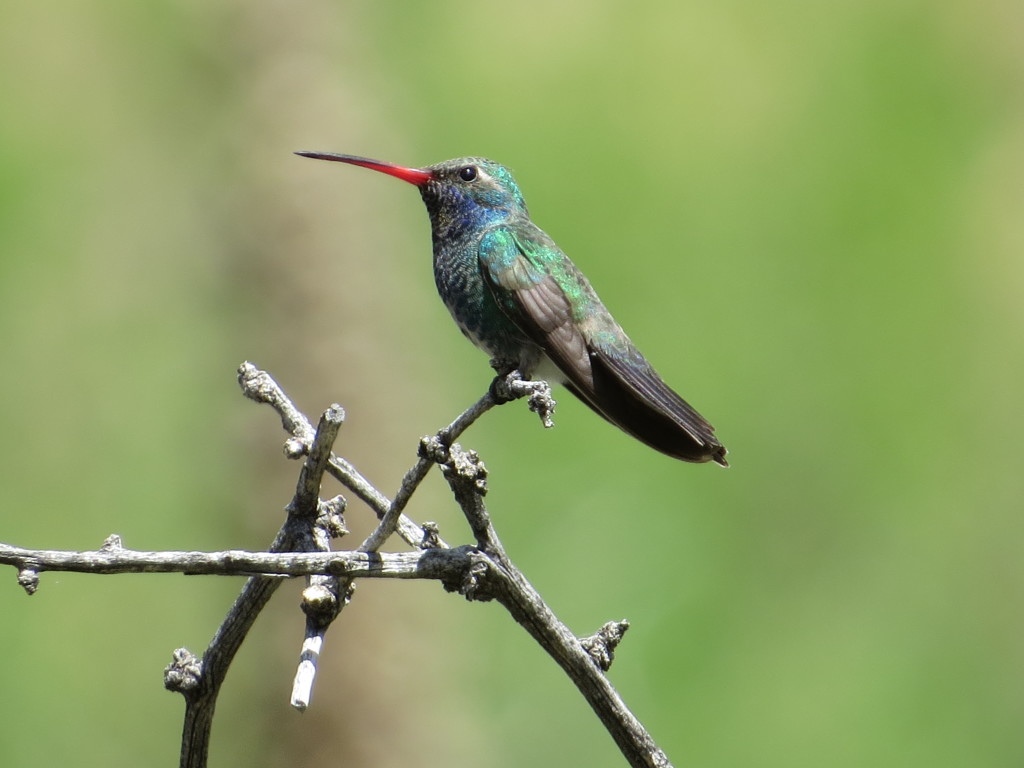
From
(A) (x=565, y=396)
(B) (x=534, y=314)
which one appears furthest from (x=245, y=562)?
(A) (x=565, y=396)

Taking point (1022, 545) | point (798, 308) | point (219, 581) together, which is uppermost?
point (798, 308)

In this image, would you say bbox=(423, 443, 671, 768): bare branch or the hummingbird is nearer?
bbox=(423, 443, 671, 768): bare branch

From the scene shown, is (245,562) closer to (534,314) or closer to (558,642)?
(558,642)

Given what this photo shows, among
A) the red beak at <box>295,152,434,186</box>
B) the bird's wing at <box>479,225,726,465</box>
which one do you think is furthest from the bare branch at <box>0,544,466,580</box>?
the red beak at <box>295,152,434,186</box>

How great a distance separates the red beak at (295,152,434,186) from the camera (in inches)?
133

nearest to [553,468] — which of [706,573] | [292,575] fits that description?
[706,573]

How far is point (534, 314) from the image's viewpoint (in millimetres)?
3205

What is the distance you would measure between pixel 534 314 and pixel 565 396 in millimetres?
2810

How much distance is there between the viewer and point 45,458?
18.4 ft

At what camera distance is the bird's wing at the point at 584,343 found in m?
2.97

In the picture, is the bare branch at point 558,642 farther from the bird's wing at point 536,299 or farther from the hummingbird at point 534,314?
Answer: the bird's wing at point 536,299

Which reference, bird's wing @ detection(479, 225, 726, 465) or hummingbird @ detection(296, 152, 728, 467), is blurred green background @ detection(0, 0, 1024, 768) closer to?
hummingbird @ detection(296, 152, 728, 467)

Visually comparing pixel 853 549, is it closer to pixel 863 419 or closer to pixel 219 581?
pixel 863 419

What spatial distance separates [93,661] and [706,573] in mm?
2491
